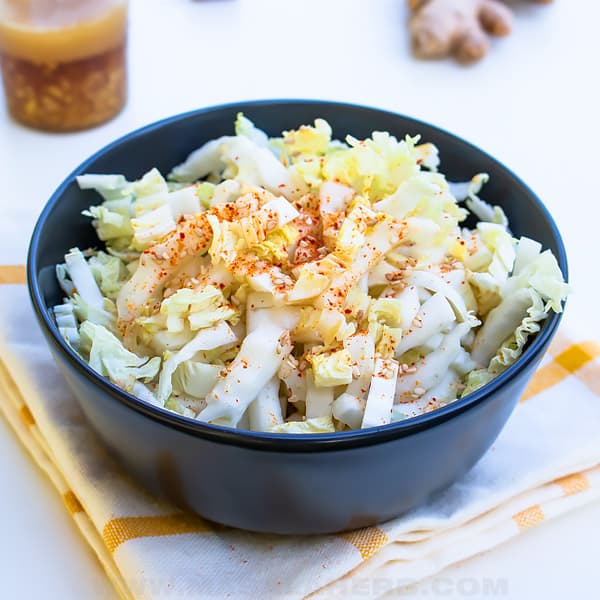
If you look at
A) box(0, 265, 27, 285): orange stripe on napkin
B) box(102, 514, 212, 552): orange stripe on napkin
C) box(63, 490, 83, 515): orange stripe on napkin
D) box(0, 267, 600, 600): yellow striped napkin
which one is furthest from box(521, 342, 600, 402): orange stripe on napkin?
box(0, 265, 27, 285): orange stripe on napkin

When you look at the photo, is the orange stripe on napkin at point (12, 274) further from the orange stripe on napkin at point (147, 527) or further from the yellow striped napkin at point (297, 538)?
the orange stripe on napkin at point (147, 527)

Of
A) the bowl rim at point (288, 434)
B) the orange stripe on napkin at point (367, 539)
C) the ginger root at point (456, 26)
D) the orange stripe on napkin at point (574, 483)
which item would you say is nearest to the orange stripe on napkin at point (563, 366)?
the orange stripe on napkin at point (574, 483)

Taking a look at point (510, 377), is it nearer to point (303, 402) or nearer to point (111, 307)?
point (303, 402)

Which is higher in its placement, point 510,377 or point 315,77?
point 510,377

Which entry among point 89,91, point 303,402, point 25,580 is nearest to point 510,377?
point 303,402

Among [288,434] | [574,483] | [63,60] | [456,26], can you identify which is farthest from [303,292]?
[456,26]

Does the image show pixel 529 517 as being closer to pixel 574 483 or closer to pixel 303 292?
pixel 574 483
